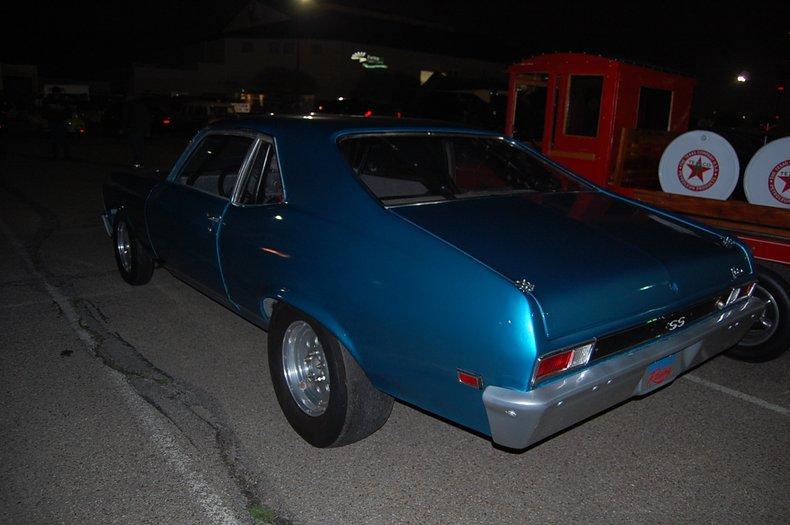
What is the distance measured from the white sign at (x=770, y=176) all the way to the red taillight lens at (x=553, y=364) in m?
3.53

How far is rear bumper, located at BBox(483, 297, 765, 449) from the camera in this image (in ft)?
7.59

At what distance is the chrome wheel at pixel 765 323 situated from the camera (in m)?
4.28

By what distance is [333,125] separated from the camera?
349cm

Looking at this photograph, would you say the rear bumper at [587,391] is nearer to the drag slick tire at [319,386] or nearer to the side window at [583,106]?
the drag slick tire at [319,386]

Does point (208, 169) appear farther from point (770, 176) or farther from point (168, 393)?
point (770, 176)

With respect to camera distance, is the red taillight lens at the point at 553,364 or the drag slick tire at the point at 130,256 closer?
the red taillight lens at the point at 553,364

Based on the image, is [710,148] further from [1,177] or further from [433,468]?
[1,177]

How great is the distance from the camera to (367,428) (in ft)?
10.1

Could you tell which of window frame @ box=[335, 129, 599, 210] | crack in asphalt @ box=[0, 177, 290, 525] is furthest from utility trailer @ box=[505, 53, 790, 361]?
crack in asphalt @ box=[0, 177, 290, 525]

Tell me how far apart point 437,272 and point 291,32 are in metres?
50.5

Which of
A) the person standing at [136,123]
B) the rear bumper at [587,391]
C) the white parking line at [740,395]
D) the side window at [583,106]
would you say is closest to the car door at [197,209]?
the rear bumper at [587,391]

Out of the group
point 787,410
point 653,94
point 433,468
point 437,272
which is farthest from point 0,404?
point 653,94

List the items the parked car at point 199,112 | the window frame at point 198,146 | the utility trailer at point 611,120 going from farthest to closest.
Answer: the parked car at point 199,112 → the utility trailer at point 611,120 → the window frame at point 198,146

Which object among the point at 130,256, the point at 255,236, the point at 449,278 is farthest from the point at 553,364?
the point at 130,256
